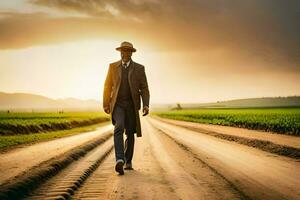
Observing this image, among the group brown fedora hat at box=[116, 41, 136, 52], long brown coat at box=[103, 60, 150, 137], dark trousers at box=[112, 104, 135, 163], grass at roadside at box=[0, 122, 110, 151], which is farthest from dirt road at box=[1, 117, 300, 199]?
grass at roadside at box=[0, 122, 110, 151]

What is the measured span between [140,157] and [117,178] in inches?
156

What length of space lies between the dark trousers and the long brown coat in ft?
0.38

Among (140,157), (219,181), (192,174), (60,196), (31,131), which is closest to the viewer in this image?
(60,196)

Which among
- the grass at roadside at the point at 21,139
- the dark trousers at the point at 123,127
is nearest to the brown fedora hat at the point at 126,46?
the dark trousers at the point at 123,127

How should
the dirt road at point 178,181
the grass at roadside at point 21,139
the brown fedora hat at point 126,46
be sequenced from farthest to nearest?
1. the grass at roadside at point 21,139
2. the brown fedora hat at point 126,46
3. the dirt road at point 178,181

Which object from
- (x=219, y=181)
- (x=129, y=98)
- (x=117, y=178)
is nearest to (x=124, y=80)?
(x=129, y=98)

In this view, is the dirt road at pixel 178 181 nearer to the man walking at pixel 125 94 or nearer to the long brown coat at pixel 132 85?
the man walking at pixel 125 94

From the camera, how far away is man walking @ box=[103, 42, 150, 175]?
29.2 ft

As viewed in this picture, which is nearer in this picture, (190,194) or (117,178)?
(190,194)

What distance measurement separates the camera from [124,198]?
5.77 meters

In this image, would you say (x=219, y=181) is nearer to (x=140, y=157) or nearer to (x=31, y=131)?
(x=140, y=157)

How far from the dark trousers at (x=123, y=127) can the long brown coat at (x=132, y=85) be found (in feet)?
0.38

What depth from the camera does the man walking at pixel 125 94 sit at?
8906 millimetres

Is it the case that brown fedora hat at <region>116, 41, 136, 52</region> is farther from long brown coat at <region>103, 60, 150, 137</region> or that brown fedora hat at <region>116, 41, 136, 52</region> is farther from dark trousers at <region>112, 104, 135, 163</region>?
dark trousers at <region>112, 104, 135, 163</region>
